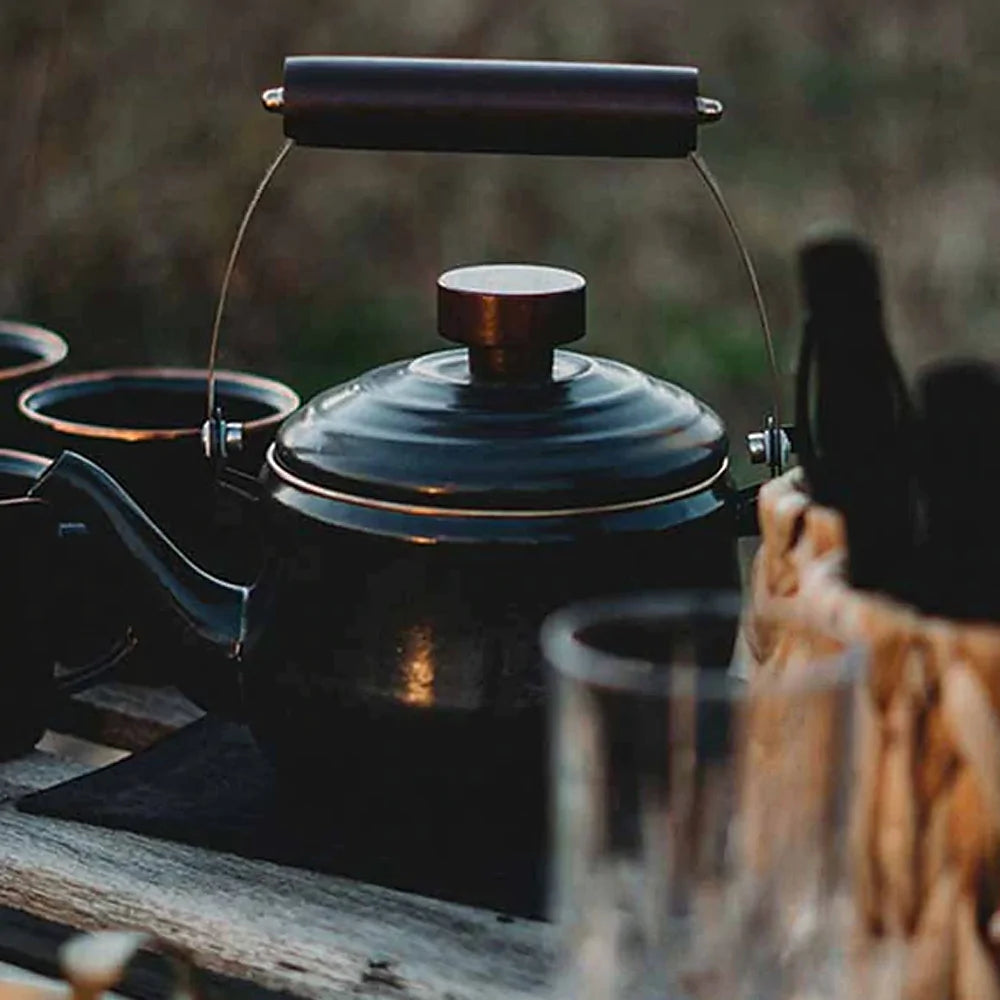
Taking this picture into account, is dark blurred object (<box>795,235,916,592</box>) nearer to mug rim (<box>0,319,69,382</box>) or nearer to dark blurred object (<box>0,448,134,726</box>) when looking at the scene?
dark blurred object (<box>0,448,134,726</box>)

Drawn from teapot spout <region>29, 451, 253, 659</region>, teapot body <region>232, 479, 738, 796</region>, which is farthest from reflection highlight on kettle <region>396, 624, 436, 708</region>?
teapot spout <region>29, 451, 253, 659</region>

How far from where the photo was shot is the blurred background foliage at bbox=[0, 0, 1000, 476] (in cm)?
310

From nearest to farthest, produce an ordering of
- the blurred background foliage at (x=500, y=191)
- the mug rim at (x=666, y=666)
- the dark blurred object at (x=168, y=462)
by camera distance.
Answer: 1. the mug rim at (x=666, y=666)
2. the dark blurred object at (x=168, y=462)
3. the blurred background foliage at (x=500, y=191)

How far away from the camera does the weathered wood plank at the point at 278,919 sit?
83cm

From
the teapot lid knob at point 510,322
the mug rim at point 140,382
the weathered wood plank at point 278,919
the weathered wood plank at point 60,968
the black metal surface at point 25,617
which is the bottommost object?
the weathered wood plank at point 60,968

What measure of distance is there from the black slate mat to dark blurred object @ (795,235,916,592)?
0.94 ft

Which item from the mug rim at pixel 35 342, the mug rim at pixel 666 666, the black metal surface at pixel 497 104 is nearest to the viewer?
the mug rim at pixel 666 666

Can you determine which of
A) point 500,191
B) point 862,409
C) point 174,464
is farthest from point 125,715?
point 500,191

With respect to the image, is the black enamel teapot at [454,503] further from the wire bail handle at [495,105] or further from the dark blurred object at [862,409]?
the dark blurred object at [862,409]

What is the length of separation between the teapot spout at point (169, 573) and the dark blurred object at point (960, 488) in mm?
417

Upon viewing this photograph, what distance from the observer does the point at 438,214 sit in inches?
130

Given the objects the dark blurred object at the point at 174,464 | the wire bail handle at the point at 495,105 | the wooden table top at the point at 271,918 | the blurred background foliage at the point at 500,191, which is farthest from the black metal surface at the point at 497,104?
the blurred background foliage at the point at 500,191

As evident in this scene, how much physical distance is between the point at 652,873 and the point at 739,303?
274 cm

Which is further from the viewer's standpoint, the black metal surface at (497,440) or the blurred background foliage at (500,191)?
the blurred background foliage at (500,191)
